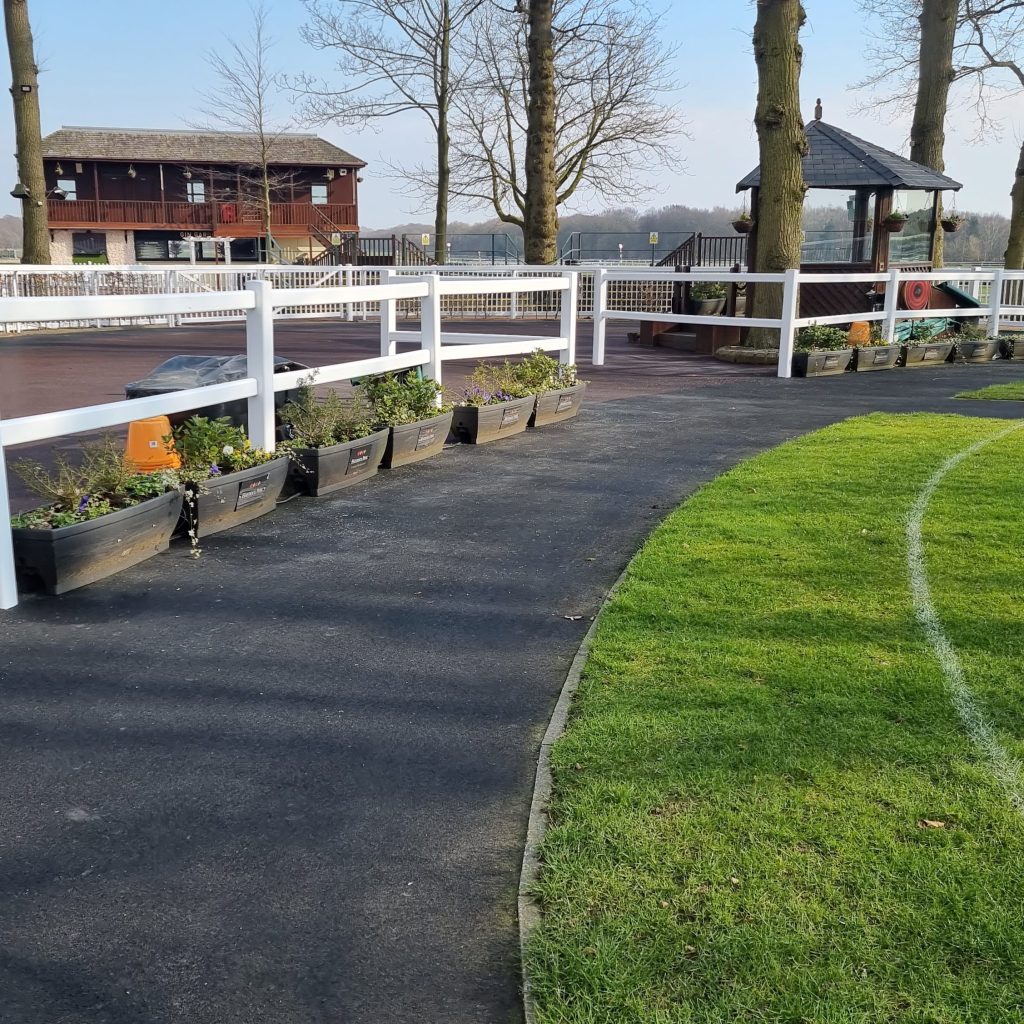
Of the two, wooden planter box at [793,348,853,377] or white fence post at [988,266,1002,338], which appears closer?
wooden planter box at [793,348,853,377]

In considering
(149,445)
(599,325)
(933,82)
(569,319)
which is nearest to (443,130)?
(933,82)

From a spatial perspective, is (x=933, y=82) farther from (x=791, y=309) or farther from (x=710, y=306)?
(x=791, y=309)

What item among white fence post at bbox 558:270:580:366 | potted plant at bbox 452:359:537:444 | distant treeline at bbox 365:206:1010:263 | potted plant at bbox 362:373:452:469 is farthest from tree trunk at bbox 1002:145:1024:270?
potted plant at bbox 362:373:452:469

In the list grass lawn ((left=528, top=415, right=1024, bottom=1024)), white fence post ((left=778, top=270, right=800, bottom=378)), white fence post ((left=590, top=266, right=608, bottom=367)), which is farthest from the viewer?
white fence post ((left=590, top=266, right=608, bottom=367))

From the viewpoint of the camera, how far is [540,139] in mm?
28594

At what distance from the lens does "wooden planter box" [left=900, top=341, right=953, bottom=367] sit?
60.2ft

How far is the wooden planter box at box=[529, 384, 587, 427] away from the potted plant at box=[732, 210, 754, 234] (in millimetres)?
11072

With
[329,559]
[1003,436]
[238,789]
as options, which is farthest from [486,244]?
[238,789]

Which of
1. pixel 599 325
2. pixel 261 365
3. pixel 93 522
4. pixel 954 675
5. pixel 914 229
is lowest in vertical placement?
pixel 954 675

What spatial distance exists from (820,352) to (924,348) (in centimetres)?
274

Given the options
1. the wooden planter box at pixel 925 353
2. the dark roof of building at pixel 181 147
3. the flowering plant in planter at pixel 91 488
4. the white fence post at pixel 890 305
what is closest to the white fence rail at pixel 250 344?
the flowering plant in planter at pixel 91 488

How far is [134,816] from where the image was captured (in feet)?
12.4

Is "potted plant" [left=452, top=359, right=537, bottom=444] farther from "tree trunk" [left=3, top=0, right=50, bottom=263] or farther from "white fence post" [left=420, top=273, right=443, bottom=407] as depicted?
"tree trunk" [left=3, top=0, right=50, bottom=263]

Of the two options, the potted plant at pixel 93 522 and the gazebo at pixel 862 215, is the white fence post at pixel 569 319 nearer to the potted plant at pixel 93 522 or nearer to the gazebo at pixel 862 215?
the potted plant at pixel 93 522
